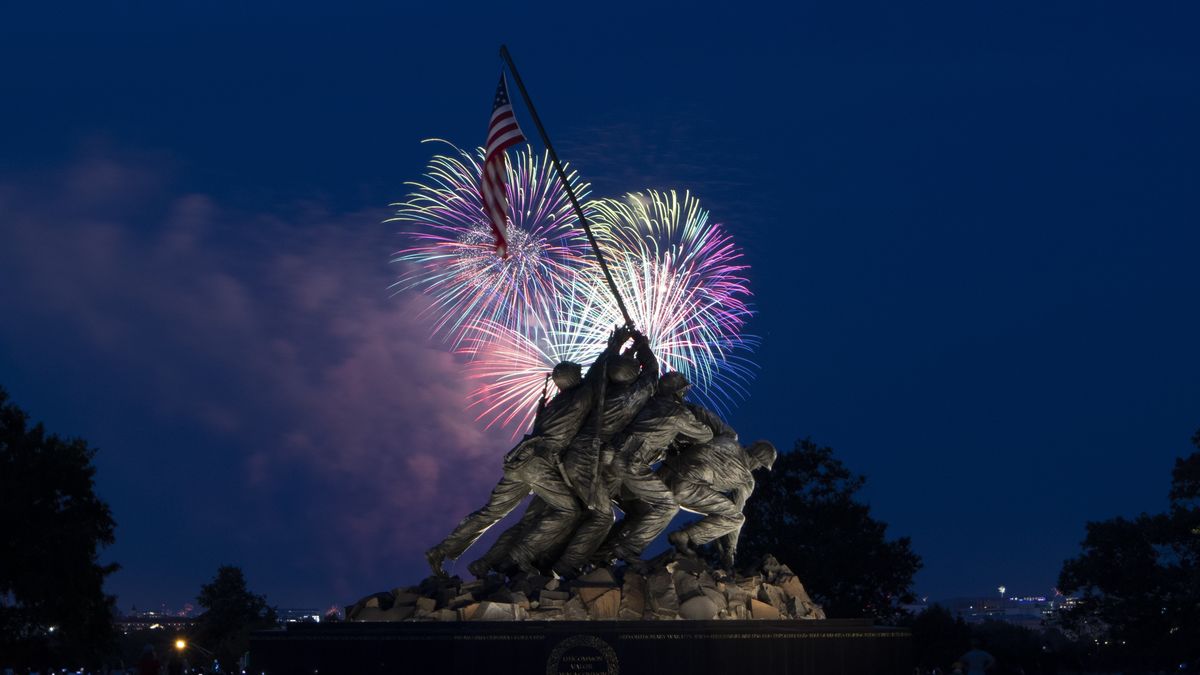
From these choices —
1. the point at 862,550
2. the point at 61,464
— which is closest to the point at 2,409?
the point at 61,464

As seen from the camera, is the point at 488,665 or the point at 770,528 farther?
the point at 770,528

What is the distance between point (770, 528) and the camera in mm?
46219

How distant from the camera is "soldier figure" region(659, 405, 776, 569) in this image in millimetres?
20625

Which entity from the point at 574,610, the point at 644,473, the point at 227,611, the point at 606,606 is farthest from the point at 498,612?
the point at 227,611

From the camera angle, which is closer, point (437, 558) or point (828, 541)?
point (437, 558)

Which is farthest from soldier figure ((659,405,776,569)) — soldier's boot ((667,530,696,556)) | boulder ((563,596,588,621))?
boulder ((563,596,588,621))

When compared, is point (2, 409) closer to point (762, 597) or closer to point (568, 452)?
point (568, 452)

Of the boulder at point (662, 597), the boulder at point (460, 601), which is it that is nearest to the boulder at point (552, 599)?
the boulder at point (460, 601)

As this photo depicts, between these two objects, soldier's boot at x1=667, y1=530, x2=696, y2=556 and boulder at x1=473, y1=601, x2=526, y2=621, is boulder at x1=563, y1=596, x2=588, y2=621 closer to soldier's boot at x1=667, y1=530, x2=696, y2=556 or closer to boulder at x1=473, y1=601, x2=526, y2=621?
boulder at x1=473, y1=601, x2=526, y2=621

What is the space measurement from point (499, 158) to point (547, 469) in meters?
5.08

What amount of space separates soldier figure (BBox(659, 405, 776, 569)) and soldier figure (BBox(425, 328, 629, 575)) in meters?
1.66

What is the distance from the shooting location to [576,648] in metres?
17.8

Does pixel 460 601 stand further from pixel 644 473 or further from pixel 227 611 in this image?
pixel 227 611

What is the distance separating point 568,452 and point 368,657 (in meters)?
4.09
